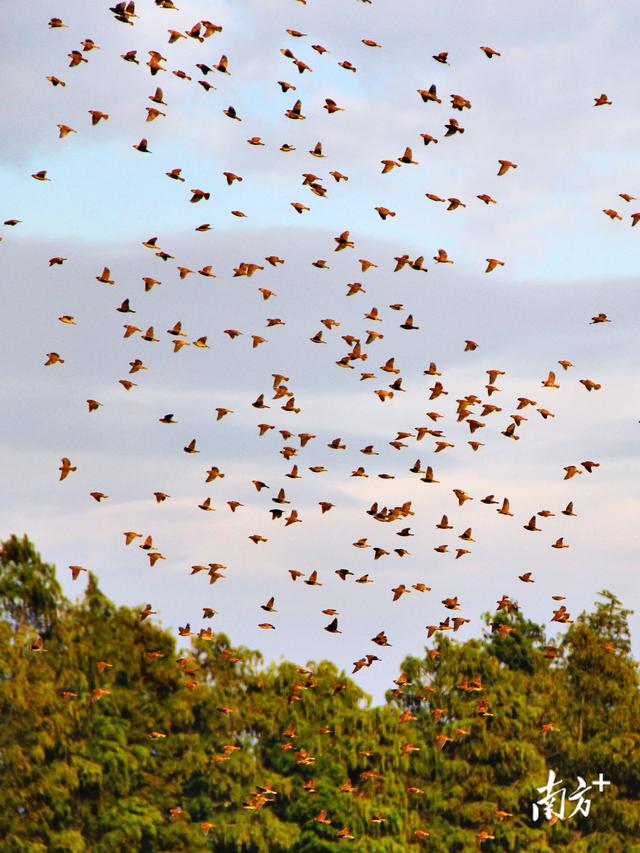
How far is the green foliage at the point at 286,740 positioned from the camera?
197 feet

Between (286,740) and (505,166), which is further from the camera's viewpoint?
(286,740)

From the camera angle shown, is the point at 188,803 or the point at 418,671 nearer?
the point at 188,803

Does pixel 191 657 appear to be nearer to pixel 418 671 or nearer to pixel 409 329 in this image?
pixel 418 671

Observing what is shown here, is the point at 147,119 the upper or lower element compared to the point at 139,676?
upper

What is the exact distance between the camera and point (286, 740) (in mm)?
64750

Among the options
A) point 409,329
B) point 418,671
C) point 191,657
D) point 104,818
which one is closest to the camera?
point 409,329

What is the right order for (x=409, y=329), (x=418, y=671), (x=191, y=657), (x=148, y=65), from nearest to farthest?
(x=148, y=65)
(x=409, y=329)
(x=191, y=657)
(x=418, y=671)

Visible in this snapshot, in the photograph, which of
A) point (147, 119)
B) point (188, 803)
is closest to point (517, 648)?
point (188, 803)

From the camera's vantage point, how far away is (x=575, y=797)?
71188 mm

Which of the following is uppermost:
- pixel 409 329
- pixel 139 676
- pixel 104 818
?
pixel 409 329

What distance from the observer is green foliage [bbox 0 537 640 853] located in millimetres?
60188

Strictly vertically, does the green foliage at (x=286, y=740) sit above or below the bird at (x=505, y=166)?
below

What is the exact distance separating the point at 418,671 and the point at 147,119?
31.4 metres

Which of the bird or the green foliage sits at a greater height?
the bird
